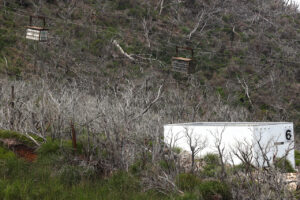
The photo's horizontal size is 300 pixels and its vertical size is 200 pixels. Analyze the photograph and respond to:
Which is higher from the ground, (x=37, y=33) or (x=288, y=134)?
(x=37, y=33)

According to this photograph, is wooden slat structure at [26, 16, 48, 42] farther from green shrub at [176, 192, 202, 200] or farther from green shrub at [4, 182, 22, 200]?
green shrub at [176, 192, 202, 200]

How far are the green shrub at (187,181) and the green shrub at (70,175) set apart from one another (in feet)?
6.65

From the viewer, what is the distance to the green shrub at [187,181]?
7.20 meters

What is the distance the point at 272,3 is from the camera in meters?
49.1

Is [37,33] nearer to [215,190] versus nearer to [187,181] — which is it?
[187,181]

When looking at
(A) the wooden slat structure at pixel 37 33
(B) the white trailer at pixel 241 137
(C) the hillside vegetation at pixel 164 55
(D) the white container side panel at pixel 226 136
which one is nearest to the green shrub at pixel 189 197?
(D) the white container side panel at pixel 226 136

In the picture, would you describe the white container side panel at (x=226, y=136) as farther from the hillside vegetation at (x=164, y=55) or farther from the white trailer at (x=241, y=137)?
the hillside vegetation at (x=164, y=55)

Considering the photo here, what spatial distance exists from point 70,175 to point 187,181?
2.32 meters

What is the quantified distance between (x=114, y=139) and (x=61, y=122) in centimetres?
211

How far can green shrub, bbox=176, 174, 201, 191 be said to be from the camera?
720 centimetres

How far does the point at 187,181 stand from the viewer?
7348 mm

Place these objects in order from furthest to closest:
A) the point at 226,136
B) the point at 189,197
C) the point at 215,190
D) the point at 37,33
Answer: the point at 226,136
the point at 37,33
the point at 215,190
the point at 189,197

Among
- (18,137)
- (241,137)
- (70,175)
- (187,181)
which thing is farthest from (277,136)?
(18,137)

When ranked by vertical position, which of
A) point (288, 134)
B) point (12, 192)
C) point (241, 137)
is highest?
point (288, 134)
